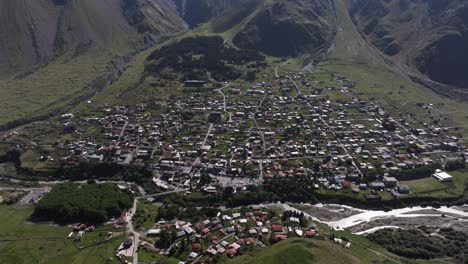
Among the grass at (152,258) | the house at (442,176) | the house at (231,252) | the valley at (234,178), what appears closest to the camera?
the grass at (152,258)

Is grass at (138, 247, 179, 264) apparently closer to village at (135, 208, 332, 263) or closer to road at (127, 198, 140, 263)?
village at (135, 208, 332, 263)

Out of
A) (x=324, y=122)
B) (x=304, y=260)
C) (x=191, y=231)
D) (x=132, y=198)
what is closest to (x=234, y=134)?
(x=324, y=122)

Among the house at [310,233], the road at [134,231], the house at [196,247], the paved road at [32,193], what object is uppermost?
the house at [310,233]

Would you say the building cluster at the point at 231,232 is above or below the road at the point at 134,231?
above

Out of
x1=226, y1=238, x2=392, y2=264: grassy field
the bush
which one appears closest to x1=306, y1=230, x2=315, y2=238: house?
x1=226, y1=238, x2=392, y2=264: grassy field

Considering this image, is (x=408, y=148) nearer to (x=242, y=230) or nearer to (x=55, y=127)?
(x=242, y=230)

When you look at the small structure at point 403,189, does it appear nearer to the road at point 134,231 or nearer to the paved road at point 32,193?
the road at point 134,231

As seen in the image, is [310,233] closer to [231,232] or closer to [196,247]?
[231,232]

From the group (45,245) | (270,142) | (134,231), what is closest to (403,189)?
(270,142)

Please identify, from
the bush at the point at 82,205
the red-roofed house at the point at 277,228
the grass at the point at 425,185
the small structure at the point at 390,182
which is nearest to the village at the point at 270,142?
the small structure at the point at 390,182
